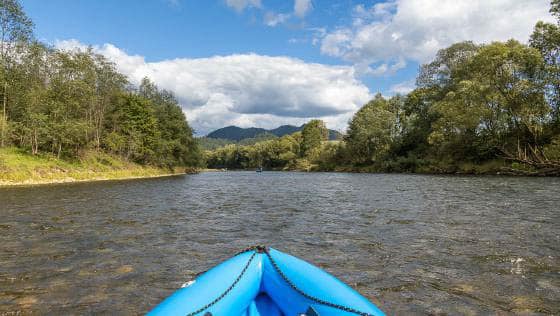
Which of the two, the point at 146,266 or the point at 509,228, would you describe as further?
the point at 509,228

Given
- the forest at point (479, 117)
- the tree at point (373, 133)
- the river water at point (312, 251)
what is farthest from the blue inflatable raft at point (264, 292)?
the tree at point (373, 133)

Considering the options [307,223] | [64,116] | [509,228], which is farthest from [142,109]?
[509,228]

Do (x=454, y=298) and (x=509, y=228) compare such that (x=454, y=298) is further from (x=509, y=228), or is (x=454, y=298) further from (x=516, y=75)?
(x=516, y=75)

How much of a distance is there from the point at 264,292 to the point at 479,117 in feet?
154

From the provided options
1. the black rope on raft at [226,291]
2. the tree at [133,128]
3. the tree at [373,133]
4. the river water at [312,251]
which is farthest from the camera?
the tree at [373,133]

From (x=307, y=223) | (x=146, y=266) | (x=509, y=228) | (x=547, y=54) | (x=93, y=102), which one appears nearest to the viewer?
(x=146, y=266)

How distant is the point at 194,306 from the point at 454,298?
173 inches

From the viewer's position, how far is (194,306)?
3568 millimetres

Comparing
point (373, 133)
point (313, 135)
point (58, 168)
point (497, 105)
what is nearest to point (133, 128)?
point (58, 168)

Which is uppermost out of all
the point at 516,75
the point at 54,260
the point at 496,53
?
the point at 496,53

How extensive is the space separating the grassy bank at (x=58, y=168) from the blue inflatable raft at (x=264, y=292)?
3328 centimetres

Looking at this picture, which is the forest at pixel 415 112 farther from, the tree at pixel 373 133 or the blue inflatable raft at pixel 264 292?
the blue inflatable raft at pixel 264 292

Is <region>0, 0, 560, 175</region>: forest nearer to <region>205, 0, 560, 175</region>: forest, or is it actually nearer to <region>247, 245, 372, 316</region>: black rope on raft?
<region>205, 0, 560, 175</region>: forest

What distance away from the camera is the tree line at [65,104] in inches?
1420
